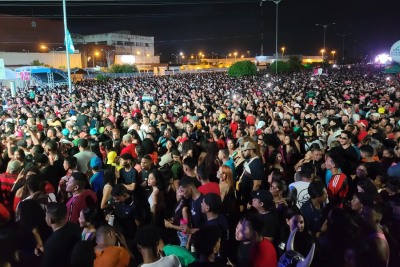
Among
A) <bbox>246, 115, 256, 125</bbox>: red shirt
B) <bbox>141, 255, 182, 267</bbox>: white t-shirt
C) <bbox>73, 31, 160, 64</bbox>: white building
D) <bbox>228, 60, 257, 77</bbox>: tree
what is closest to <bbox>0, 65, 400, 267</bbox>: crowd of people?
<bbox>141, 255, 182, 267</bbox>: white t-shirt

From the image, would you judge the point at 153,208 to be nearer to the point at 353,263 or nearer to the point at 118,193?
the point at 118,193

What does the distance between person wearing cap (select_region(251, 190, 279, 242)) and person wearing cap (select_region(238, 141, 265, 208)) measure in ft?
5.15

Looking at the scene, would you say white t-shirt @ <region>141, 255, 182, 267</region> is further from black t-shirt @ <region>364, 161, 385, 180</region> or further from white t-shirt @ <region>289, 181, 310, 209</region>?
black t-shirt @ <region>364, 161, 385, 180</region>

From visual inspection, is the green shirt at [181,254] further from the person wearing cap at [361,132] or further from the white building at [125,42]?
the white building at [125,42]

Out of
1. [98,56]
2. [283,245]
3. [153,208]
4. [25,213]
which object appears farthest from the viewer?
[98,56]

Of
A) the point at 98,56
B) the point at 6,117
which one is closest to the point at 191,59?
the point at 98,56

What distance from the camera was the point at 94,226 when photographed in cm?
353

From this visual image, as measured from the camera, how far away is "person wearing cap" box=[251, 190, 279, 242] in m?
3.44

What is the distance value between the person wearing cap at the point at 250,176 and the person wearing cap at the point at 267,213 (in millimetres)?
1568

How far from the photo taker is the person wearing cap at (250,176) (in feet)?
17.1

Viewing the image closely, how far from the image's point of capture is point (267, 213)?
3.54 m

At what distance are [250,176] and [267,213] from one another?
1.73m

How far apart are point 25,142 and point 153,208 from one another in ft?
12.0

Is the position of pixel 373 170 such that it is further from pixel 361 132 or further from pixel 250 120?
pixel 250 120
